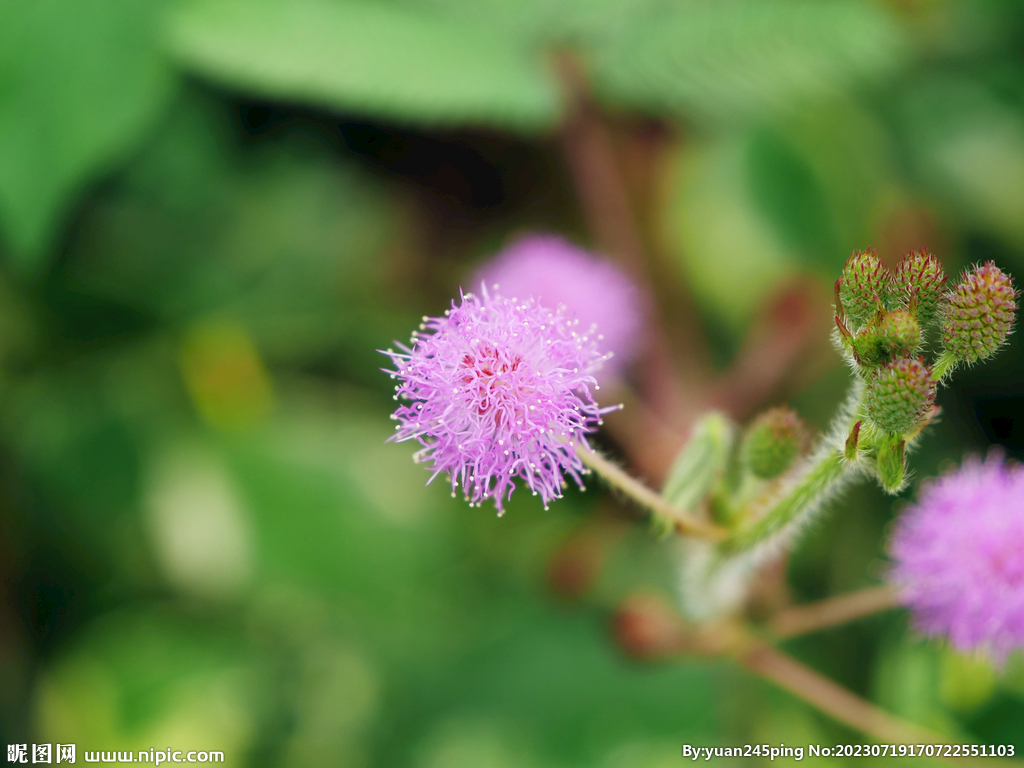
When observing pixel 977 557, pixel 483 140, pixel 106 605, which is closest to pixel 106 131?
pixel 483 140

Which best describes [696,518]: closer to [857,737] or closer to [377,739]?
[857,737]

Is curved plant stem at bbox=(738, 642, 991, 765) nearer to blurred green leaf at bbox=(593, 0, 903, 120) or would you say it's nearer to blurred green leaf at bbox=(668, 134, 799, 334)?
blurred green leaf at bbox=(668, 134, 799, 334)

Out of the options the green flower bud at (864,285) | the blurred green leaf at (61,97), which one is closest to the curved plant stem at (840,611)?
the green flower bud at (864,285)

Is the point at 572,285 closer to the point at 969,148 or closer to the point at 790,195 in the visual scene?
the point at 790,195

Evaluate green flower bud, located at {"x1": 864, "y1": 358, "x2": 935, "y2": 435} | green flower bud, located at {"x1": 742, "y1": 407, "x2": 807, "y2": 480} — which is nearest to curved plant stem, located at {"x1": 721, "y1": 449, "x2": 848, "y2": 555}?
green flower bud, located at {"x1": 742, "y1": 407, "x2": 807, "y2": 480}

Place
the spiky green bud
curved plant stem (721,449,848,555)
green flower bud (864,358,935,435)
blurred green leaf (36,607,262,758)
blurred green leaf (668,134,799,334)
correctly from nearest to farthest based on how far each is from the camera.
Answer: green flower bud (864,358,935,435) → the spiky green bud → curved plant stem (721,449,848,555) → blurred green leaf (36,607,262,758) → blurred green leaf (668,134,799,334)
